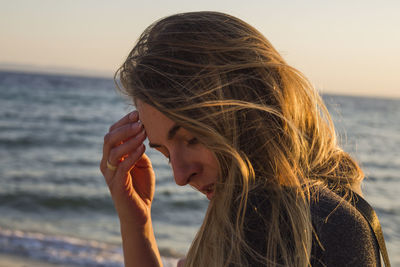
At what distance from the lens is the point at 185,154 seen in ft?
6.14

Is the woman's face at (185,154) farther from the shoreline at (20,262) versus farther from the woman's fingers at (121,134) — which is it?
→ the shoreline at (20,262)

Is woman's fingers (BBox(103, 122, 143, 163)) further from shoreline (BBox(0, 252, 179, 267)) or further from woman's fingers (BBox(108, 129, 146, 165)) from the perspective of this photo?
shoreline (BBox(0, 252, 179, 267))

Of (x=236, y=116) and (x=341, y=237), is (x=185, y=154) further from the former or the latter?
(x=341, y=237)

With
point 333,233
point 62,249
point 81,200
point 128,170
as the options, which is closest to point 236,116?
point 333,233

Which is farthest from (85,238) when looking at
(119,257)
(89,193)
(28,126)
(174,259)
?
(28,126)

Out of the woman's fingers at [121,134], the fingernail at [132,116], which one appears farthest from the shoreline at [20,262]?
the fingernail at [132,116]

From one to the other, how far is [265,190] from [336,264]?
345 mm

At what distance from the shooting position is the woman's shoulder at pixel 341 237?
155 cm

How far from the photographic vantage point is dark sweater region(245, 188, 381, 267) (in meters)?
1.55

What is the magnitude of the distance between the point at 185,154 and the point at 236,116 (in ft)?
0.84

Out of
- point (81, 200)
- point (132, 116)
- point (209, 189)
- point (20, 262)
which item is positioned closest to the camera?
point (209, 189)

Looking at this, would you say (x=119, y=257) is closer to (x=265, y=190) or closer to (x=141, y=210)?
(x=141, y=210)

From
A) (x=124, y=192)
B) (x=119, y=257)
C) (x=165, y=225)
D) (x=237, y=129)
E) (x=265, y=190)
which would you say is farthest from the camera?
(x=165, y=225)

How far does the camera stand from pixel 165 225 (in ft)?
24.4
